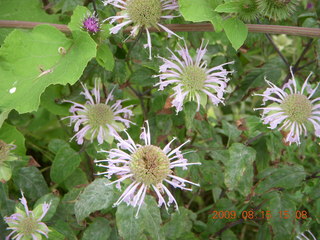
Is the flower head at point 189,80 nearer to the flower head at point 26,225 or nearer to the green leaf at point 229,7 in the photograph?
the green leaf at point 229,7

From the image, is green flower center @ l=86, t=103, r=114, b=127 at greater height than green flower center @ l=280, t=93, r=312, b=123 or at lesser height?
lesser

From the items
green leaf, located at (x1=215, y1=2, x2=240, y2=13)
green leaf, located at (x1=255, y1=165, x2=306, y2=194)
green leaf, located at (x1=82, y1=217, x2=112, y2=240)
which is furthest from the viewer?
green leaf, located at (x1=255, y1=165, x2=306, y2=194)

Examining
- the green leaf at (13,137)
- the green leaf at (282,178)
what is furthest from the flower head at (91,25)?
the green leaf at (282,178)

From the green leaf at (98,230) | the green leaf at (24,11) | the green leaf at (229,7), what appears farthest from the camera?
the green leaf at (24,11)

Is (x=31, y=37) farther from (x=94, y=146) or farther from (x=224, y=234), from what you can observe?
(x=224, y=234)

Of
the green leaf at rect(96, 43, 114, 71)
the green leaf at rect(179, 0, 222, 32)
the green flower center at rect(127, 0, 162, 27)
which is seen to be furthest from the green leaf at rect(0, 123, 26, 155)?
the green leaf at rect(179, 0, 222, 32)

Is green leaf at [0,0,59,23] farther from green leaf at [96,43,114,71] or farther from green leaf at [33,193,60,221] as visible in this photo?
green leaf at [33,193,60,221]
